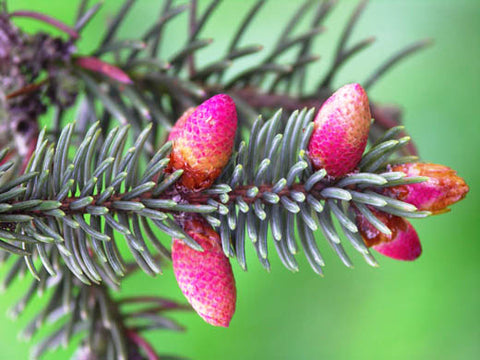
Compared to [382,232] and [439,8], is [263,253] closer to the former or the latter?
[382,232]

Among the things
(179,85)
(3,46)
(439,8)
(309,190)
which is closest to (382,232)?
(309,190)

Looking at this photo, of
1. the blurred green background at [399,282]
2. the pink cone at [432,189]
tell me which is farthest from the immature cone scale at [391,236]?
the blurred green background at [399,282]

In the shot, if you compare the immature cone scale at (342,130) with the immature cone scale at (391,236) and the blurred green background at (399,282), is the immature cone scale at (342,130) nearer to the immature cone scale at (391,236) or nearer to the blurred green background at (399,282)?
the immature cone scale at (391,236)

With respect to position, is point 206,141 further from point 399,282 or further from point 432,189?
point 399,282

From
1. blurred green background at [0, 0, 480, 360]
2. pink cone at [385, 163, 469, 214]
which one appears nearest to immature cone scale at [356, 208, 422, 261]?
pink cone at [385, 163, 469, 214]

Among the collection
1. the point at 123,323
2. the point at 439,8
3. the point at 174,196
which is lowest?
the point at 123,323

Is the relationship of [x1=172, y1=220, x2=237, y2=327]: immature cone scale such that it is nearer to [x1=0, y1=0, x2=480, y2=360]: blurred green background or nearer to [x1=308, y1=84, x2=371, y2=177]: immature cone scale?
[x1=308, y1=84, x2=371, y2=177]: immature cone scale
